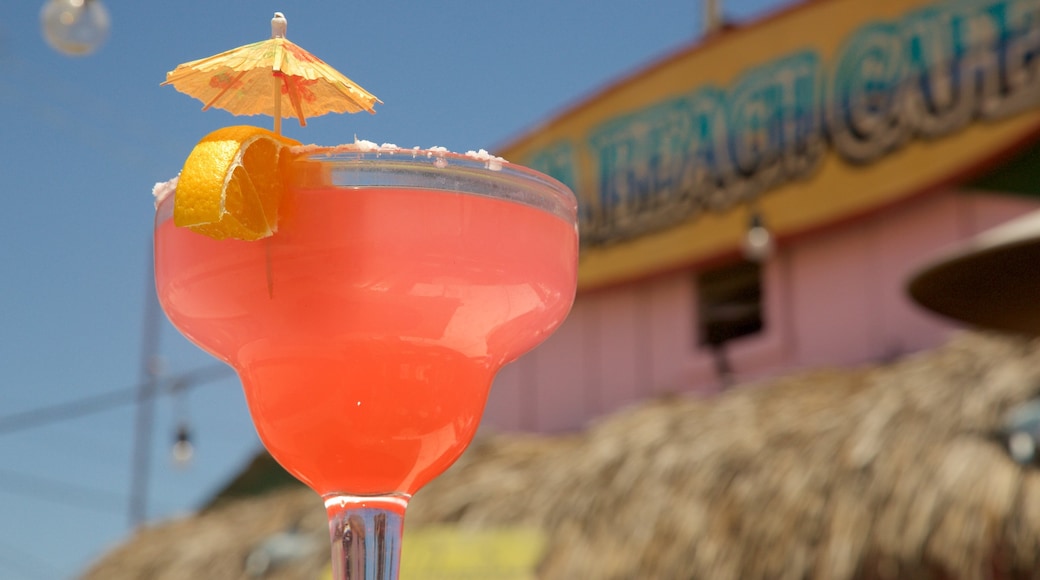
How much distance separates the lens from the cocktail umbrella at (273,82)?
814mm

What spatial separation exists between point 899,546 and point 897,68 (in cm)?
201

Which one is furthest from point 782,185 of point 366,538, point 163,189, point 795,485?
point 366,538

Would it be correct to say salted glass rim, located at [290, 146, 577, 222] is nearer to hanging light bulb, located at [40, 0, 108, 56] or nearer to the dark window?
hanging light bulb, located at [40, 0, 108, 56]

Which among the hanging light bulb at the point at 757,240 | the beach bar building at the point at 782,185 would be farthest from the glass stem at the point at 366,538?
the hanging light bulb at the point at 757,240

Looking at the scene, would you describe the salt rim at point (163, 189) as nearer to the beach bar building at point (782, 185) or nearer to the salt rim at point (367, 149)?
the salt rim at point (367, 149)

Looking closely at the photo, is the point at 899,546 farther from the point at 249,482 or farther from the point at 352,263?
the point at 249,482

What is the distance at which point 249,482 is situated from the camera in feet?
21.9

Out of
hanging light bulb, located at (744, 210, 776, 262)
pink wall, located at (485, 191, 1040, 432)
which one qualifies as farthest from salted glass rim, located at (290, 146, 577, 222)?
hanging light bulb, located at (744, 210, 776, 262)

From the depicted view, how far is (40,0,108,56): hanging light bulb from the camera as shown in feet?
11.1

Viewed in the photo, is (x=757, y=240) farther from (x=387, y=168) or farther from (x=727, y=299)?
(x=387, y=168)

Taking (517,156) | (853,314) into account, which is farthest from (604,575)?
(517,156)

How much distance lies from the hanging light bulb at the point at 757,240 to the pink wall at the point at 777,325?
221mm

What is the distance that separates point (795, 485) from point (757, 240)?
4.80 ft

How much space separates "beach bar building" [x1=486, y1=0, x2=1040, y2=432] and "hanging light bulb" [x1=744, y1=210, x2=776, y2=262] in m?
0.02
